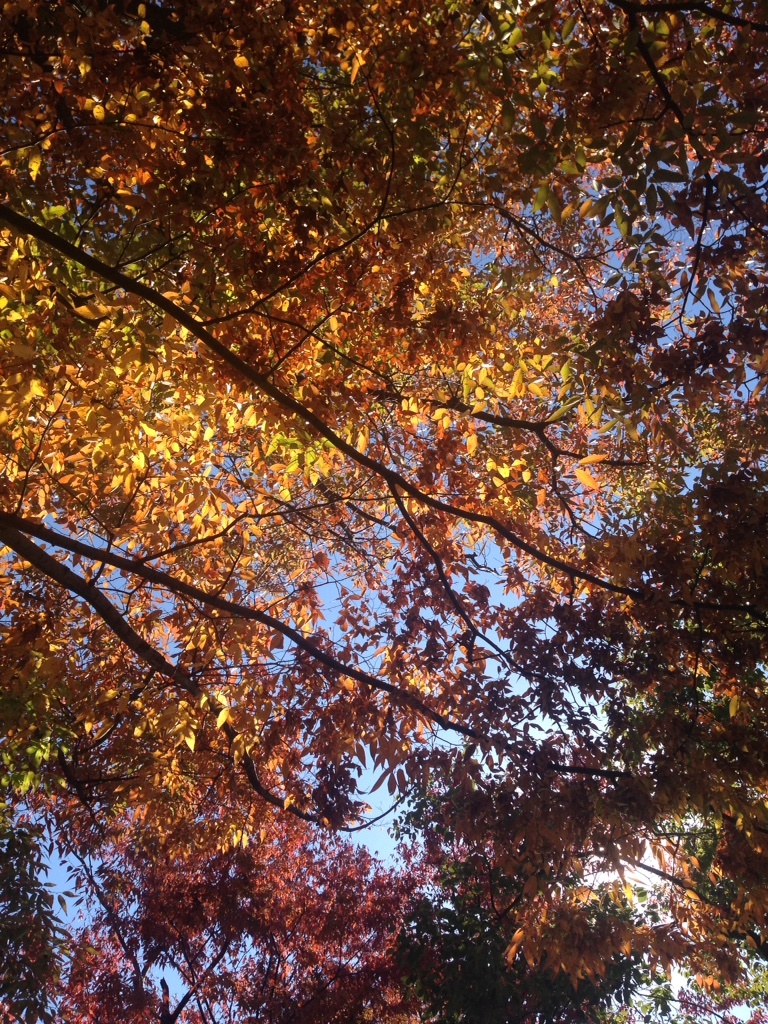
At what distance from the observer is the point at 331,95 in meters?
4.39

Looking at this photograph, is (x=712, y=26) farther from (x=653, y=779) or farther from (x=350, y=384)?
(x=653, y=779)

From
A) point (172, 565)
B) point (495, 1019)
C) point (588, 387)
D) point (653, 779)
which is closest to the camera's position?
point (588, 387)

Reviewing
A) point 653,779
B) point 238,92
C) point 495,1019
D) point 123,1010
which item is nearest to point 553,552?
point 653,779

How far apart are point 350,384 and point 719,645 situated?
3.58 metres

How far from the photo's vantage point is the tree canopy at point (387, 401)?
3.64m

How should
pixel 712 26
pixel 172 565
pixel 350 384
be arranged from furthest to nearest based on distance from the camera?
1. pixel 172 565
2. pixel 350 384
3. pixel 712 26

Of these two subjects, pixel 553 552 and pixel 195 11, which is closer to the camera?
pixel 195 11

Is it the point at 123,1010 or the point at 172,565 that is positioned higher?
the point at 172,565

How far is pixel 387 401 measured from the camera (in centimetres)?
579

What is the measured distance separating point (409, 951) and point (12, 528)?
27.9 feet

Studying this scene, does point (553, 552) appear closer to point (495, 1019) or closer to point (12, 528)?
point (12, 528)

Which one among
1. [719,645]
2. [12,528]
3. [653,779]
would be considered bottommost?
[653,779]

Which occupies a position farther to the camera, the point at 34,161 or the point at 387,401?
the point at 387,401

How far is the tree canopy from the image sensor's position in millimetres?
3643
